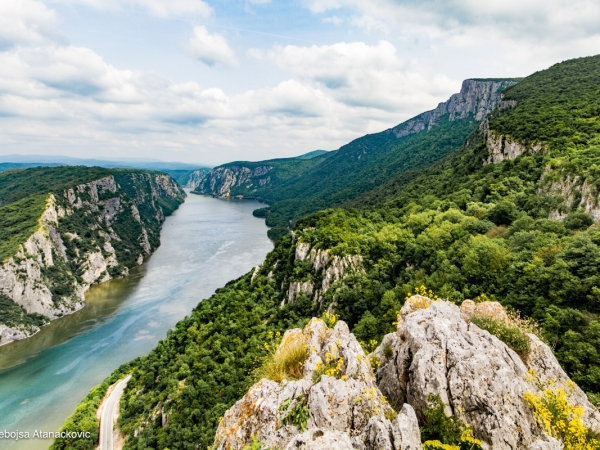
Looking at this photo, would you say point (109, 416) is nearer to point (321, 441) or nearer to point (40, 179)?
point (321, 441)

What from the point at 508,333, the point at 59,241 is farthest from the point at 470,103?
the point at 508,333

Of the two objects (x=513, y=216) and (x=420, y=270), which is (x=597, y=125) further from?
(x=420, y=270)

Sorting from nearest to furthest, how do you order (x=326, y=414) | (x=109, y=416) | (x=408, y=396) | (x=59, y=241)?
(x=326, y=414) → (x=408, y=396) → (x=109, y=416) → (x=59, y=241)

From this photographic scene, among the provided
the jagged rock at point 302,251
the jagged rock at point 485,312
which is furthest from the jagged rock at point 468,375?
the jagged rock at point 302,251

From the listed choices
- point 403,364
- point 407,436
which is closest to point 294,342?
point 403,364

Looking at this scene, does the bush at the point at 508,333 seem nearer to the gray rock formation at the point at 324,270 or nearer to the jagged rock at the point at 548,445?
the jagged rock at the point at 548,445

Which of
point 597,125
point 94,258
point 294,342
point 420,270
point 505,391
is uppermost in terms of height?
point 597,125
